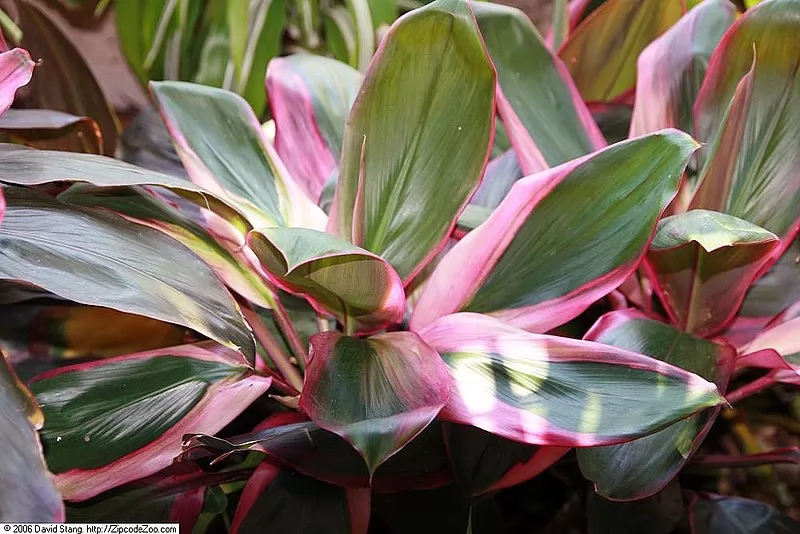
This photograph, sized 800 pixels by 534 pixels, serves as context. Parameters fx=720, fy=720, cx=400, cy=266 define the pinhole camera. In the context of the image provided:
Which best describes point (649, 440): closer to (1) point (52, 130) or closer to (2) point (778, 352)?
(2) point (778, 352)

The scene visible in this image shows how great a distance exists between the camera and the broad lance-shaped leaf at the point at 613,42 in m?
0.70

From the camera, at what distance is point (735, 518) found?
1.84 ft

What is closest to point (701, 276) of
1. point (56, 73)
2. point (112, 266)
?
point (112, 266)

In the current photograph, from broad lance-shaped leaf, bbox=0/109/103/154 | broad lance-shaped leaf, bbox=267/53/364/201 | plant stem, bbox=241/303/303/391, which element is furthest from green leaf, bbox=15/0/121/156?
plant stem, bbox=241/303/303/391

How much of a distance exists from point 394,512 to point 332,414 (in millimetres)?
195

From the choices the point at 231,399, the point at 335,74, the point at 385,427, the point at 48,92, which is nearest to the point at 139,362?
the point at 231,399

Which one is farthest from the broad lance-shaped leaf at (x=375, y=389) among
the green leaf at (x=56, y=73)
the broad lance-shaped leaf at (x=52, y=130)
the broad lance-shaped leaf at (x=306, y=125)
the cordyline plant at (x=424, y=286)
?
the green leaf at (x=56, y=73)

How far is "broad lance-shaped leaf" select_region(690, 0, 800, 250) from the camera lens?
1.63ft

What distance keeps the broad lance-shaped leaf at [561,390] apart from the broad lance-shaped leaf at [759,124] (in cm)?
19

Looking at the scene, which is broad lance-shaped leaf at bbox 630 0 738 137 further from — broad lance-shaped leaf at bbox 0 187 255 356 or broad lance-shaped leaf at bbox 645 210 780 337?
broad lance-shaped leaf at bbox 0 187 255 356

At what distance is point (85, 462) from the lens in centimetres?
40

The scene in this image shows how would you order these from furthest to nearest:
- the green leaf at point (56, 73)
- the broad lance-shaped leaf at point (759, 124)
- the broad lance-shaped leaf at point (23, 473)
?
the green leaf at point (56, 73) → the broad lance-shaped leaf at point (759, 124) → the broad lance-shaped leaf at point (23, 473)

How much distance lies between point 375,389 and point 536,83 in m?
0.32

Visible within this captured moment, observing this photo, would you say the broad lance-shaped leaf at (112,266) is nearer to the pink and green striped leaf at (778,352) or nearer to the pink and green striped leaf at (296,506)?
the pink and green striped leaf at (296,506)
